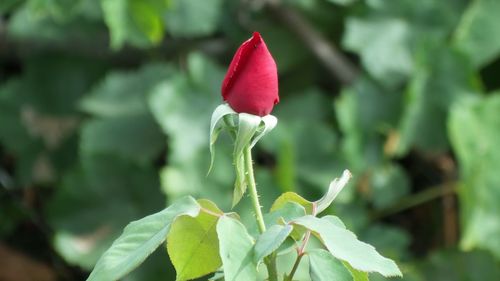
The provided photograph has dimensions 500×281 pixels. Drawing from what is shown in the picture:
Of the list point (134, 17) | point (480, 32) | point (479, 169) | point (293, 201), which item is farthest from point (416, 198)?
point (293, 201)

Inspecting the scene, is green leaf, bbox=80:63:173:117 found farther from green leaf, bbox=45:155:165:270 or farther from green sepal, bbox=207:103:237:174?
green sepal, bbox=207:103:237:174

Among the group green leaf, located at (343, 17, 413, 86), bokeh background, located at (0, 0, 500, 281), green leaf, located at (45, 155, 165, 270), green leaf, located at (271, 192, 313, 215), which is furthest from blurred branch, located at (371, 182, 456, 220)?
green leaf, located at (271, 192, 313, 215)

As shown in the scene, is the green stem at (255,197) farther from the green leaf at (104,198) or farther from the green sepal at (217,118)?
the green leaf at (104,198)

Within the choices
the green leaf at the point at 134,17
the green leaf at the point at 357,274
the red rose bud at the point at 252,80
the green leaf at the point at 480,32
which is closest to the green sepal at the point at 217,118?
the red rose bud at the point at 252,80

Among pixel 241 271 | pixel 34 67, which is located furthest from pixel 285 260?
pixel 241 271

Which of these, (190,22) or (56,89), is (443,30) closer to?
(190,22)

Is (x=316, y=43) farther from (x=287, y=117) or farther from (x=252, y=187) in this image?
(x=252, y=187)
